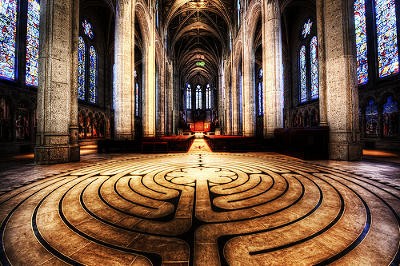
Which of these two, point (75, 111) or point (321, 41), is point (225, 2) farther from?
point (75, 111)

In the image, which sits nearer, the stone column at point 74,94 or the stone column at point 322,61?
the stone column at point 74,94

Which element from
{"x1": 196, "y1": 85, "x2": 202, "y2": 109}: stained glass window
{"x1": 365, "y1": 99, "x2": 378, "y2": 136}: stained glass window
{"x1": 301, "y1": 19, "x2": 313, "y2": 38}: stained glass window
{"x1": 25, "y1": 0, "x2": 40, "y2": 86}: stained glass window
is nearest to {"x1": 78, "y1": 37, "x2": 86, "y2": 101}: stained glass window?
{"x1": 25, "y1": 0, "x2": 40, "y2": 86}: stained glass window

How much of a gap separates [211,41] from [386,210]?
30485 mm

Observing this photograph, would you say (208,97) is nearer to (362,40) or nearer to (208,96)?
(208,96)

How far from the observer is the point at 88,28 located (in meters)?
16.1

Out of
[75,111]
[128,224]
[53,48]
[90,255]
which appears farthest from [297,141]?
[53,48]

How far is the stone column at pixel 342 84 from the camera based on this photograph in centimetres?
580

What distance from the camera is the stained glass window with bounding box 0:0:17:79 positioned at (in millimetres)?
8875

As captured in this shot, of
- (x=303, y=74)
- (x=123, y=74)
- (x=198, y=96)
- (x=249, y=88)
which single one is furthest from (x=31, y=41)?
(x=198, y=96)

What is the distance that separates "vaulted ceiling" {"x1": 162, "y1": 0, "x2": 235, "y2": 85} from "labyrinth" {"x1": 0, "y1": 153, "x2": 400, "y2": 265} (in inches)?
813

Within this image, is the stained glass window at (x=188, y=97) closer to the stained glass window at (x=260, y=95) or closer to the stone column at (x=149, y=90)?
the stained glass window at (x=260, y=95)

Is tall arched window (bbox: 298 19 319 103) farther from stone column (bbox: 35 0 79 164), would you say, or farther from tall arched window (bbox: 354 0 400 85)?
stone column (bbox: 35 0 79 164)

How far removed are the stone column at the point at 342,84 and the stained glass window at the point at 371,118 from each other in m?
7.84

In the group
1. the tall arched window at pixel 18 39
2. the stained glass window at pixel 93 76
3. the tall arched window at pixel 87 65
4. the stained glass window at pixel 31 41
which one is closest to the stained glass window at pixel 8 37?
the tall arched window at pixel 18 39
